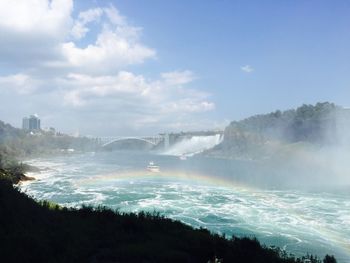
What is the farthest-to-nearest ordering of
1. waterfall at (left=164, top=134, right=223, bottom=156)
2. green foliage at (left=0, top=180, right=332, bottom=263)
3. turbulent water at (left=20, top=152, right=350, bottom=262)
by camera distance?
waterfall at (left=164, top=134, right=223, bottom=156)
turbulent water at (left=20, top=152, right=350, bottom=262)
green foliage at (left=0, top=180, right=332, bottom=263)

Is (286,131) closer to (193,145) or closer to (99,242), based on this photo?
(193,145)

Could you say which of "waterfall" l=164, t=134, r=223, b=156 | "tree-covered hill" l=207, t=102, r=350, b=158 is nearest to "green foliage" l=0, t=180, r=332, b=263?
"tree-covered hill" l=207, t=102, r=350, b=158

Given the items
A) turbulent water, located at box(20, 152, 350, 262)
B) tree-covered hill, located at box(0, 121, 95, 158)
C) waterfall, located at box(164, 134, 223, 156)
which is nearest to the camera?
turbulent water, located at box(20, 152, 350, 262)

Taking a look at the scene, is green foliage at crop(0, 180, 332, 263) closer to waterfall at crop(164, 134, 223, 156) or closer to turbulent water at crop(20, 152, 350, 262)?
turbulent water at crop(20, 152, 350, 262)

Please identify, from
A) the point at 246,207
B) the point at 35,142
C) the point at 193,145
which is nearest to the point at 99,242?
the point at 246,207

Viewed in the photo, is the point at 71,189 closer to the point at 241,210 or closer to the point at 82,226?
the point at 241,210

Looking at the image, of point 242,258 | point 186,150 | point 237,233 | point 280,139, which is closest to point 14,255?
point 242,258

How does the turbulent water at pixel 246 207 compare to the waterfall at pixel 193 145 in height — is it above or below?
below

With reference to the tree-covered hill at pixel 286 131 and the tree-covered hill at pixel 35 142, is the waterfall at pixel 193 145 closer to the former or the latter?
the tree-covered hill at pixel 286 131

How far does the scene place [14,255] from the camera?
706 centimetres

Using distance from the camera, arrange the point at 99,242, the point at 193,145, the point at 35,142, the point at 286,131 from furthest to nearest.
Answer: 1. the point at 193,145
2. the point at 35,142
3. the point at 286,131
4. the point at 99,242

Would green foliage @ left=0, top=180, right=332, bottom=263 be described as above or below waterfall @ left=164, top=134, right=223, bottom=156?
below

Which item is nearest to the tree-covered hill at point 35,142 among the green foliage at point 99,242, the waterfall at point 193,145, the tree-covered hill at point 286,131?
the waterfall at point 193,145

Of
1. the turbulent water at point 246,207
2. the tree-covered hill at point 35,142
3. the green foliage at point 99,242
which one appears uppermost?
the tree-covered hill at point 35,142
